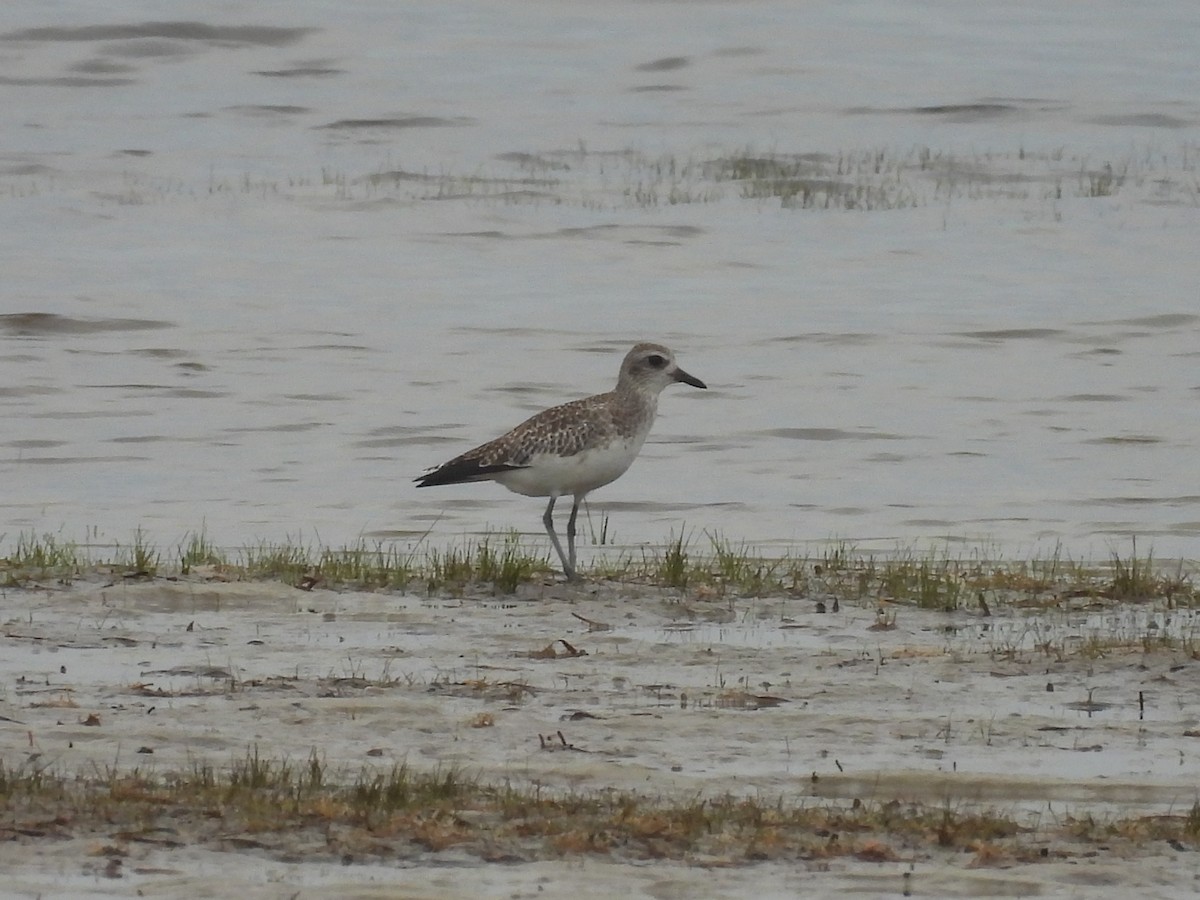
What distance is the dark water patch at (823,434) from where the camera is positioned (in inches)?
928

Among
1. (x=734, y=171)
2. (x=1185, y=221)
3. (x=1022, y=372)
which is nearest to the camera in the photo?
(x=1022, y=372)

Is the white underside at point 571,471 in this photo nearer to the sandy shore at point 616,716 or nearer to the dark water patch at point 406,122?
the sandy shore at point 616,716

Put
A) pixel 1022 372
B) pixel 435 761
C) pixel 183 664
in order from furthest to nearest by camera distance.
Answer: pixel 1022 372 → pixel 183 664 → pixel 435 761

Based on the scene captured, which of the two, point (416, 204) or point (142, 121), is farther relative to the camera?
point (142, 121)

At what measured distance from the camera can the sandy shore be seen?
6.92 m

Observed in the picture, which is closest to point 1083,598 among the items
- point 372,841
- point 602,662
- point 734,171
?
→ point 602,662

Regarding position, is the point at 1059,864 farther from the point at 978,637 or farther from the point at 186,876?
the point at 978,637

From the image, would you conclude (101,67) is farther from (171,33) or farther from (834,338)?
(834,338)

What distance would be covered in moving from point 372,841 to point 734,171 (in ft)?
126

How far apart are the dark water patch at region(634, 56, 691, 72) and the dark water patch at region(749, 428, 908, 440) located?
128 feet

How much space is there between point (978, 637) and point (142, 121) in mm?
43663

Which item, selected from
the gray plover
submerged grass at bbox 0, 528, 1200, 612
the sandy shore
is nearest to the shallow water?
submerged grass at bbox 0, 528, 1200, 612

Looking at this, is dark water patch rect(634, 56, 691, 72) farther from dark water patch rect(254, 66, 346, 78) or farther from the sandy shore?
the sandy shore

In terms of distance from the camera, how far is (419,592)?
1245 cm
